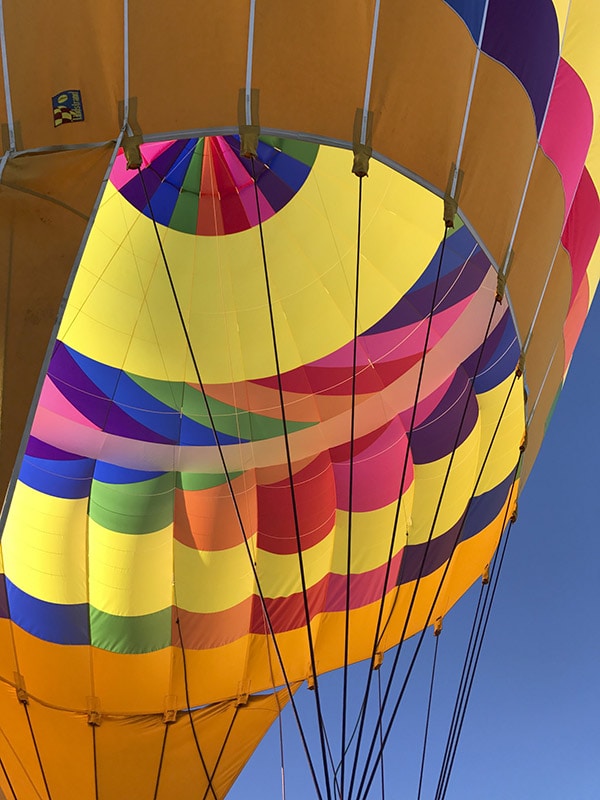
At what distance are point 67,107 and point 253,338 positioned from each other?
272 cm

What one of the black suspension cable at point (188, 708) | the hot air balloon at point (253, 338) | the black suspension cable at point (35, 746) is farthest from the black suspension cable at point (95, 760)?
the black suspension cable at point (188, 708)

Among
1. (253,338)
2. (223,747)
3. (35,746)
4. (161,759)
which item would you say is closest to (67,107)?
(253,338)

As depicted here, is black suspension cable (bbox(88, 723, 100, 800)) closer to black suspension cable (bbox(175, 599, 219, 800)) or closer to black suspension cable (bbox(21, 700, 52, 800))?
black suspension cable (bbox(21, 700, 52, 800))

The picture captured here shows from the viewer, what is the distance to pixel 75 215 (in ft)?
11.1

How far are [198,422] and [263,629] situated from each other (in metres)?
1.68

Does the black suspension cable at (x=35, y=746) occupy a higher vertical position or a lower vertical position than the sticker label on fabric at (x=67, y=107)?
lower

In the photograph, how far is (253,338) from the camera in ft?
19.5

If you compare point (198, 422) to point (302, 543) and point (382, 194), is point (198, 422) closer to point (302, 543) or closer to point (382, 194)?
point (302, 543)

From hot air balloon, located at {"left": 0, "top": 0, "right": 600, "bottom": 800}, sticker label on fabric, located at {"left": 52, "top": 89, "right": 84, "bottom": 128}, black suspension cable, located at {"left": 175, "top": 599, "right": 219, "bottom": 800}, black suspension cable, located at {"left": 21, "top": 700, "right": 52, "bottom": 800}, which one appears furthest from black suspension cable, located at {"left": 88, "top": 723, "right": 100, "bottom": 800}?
sticker label on fabric, located at {"left": 52, "top": 89, "right": 84, "bottom": 128}

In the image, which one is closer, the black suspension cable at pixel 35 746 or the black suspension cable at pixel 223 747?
the black suspension cable at pixel 35 746

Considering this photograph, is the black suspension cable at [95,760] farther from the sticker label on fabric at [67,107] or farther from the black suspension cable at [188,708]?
the sticker label on fabric at [67,107]

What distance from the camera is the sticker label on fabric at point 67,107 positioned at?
132 inches

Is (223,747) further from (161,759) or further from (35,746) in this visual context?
(35,746)

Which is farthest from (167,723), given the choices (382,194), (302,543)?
(382,194)
